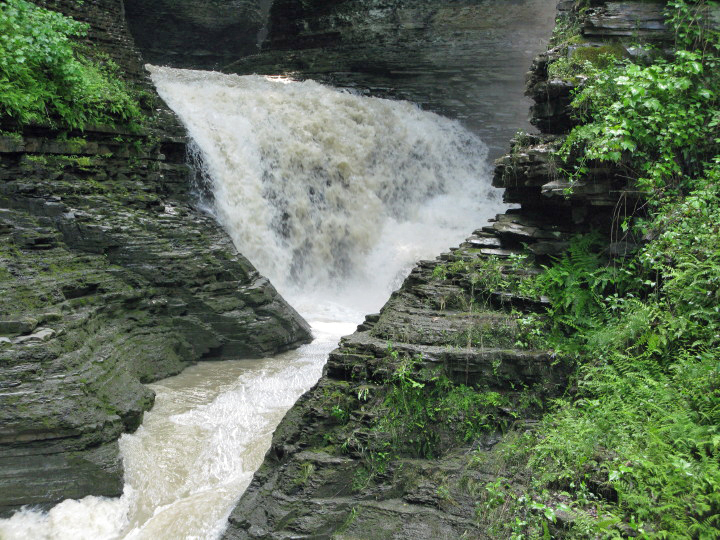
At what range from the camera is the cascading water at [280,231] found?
241 inches

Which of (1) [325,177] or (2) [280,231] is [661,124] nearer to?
(2) [280,231]

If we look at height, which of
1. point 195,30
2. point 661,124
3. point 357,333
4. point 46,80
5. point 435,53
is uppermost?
point 195,30

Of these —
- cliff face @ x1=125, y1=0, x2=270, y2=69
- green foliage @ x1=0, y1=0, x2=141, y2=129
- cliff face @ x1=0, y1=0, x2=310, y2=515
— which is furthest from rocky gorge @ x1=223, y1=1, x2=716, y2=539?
cliff face @ x1=125, y1=0, x2=270, y2=69

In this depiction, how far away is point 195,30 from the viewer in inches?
918

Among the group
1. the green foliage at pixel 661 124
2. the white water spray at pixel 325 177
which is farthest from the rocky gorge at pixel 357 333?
the white water spray at pixel 325 177

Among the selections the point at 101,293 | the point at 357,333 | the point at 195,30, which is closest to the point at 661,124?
the point at 357,333

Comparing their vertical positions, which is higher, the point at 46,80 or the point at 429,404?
the point at 46,80

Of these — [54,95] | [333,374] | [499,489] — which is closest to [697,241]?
[499,489]

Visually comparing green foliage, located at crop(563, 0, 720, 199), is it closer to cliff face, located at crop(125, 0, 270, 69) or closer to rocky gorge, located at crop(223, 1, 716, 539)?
rocky gorge, located at crop(223, 1, 716, 539)

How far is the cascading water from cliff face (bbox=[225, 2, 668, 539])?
1.02 m

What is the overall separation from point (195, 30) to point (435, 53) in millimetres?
10375

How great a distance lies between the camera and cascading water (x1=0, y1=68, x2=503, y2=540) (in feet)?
20.1

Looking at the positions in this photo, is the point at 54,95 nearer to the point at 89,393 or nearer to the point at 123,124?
the point at 123,124

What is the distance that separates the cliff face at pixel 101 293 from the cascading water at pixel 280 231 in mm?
384
